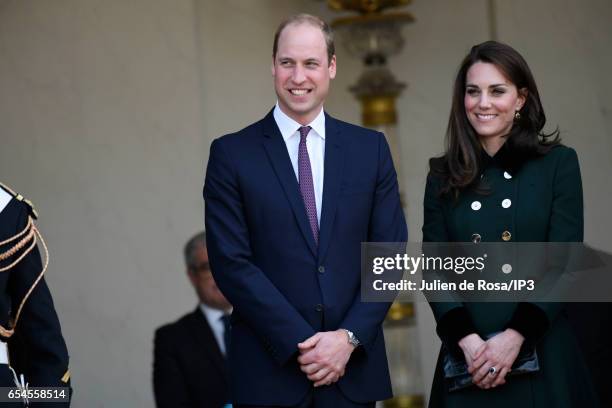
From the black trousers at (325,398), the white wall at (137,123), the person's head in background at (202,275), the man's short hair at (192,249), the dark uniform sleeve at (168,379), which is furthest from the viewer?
the white wall at (137,123)

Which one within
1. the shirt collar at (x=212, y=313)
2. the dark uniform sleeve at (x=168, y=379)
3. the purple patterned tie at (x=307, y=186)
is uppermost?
the purple patterned tie at (x=307, y=186)

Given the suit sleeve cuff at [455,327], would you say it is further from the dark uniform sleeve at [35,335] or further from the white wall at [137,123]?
the white wall at [137,123]

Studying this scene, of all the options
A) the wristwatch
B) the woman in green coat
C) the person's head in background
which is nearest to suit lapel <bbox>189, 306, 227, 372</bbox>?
the person's head in background

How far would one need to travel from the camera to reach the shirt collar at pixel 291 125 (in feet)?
16.0

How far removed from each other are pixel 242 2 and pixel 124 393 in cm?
245

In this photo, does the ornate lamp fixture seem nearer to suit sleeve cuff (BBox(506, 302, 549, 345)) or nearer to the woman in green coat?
the woman in green coat

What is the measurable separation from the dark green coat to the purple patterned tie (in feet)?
1.66

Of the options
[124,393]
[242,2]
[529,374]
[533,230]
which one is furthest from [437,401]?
[242,2]

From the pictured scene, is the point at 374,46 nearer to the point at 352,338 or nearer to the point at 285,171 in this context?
the point at 285,171

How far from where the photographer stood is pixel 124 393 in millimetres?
7891

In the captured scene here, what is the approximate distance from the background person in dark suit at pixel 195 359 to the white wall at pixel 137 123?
121cm

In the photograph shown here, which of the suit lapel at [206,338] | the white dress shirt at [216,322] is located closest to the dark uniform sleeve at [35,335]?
the suit lapel at [206,338]

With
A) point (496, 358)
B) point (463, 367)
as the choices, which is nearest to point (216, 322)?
point (463, 367)

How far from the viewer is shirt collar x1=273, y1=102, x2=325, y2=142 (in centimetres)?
488
